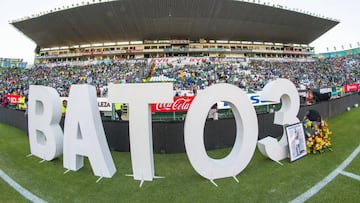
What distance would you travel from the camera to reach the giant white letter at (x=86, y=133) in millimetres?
4355

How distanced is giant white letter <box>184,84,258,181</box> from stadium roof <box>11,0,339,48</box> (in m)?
34.3

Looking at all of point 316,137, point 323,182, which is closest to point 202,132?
point 323,182

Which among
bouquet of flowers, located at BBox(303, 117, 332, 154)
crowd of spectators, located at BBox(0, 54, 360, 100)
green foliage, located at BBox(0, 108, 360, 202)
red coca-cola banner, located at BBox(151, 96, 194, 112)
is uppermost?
crowd of spectators, located at BBox(0, 54, 360, 100)

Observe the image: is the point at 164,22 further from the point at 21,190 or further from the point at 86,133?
the point at 21,190

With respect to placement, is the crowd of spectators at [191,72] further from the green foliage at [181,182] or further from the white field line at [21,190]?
the white field line at [21,190]

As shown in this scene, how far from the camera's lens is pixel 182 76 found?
2389cm

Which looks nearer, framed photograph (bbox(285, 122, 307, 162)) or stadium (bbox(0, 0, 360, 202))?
stadium (bbox(0, 0, 360, 202))

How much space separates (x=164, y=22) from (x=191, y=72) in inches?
661

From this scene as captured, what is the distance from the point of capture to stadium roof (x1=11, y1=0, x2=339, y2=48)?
35656 millimetres

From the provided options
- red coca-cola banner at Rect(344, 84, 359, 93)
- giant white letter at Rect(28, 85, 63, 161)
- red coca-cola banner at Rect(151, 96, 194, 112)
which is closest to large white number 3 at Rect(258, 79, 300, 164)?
red coca-cola banner at Rect(151, 96, 194, 112)

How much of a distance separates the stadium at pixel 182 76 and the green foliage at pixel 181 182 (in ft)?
0.07

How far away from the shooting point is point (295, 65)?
3900 centimetres

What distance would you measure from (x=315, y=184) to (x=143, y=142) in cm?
343

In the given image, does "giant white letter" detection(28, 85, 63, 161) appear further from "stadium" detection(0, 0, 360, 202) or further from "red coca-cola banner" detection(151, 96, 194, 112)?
"red coca-cola banner" detection(151, 96, 194, 112)
